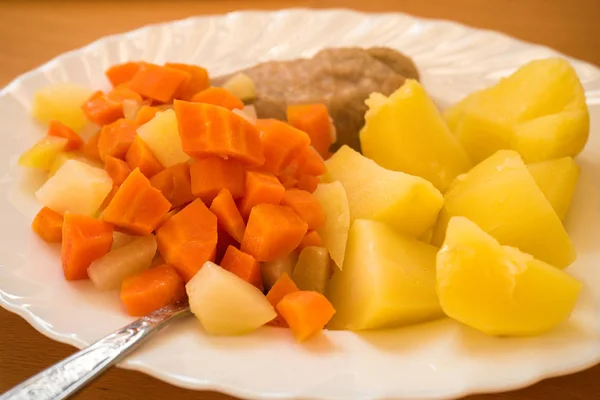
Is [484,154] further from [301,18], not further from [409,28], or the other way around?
[301,18]

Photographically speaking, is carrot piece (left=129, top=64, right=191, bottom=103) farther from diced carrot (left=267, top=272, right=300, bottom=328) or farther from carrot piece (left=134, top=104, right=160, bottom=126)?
diced carrot (left=267, top=272, right=300, bottom=328)

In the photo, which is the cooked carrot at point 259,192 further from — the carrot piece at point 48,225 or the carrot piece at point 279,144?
the carrot piece at point 48,225

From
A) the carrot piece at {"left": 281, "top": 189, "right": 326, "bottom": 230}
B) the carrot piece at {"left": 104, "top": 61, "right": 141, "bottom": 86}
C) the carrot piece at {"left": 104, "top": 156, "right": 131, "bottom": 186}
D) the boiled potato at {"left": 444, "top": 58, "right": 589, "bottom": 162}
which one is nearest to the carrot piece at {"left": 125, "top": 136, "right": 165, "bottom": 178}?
the carrot piece at {"left": 104, "top": 156, "right": 131, "bottom": 186}

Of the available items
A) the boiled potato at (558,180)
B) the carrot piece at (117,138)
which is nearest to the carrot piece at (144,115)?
the carrot piece at (117,138)

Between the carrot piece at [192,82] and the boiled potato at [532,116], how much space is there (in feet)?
2.85

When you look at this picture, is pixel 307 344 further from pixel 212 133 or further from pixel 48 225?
pixel 48 225

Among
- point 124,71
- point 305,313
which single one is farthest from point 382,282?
point 124,71

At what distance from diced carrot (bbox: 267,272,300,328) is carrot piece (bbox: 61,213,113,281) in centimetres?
40

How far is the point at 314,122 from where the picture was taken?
1.80 m

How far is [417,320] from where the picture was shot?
1213mm

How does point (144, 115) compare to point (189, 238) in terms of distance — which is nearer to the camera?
point (189, 238)

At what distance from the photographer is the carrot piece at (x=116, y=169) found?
4.73 feet

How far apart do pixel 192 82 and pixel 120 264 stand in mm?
788

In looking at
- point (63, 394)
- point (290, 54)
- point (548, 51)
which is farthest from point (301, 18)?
point (63, 394)
